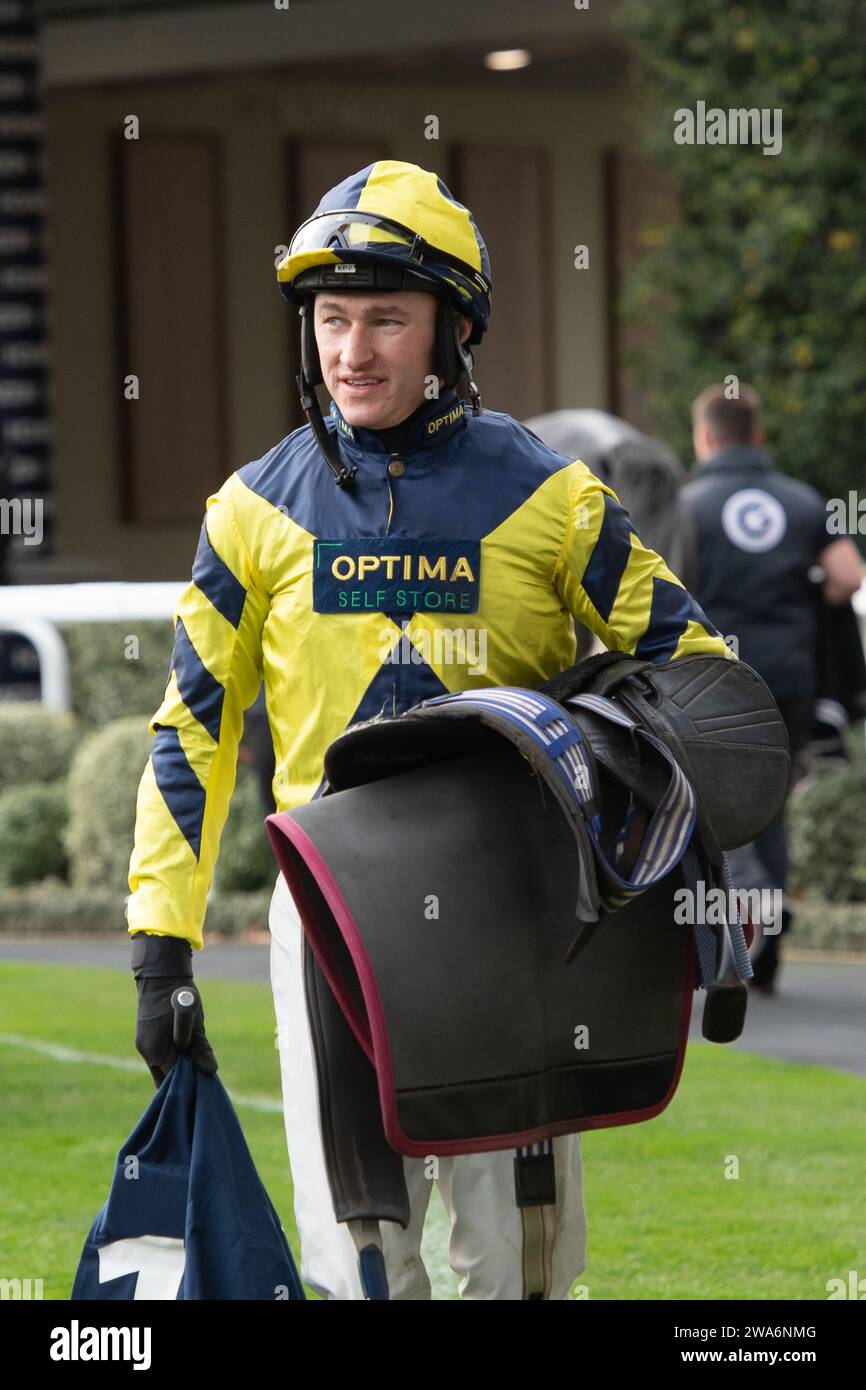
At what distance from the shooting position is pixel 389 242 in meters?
3.45

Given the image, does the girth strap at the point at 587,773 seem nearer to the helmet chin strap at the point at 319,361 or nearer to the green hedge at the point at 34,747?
the helmet chin strap at the point at 319,361

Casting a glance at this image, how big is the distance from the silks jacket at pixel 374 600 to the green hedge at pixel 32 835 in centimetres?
763

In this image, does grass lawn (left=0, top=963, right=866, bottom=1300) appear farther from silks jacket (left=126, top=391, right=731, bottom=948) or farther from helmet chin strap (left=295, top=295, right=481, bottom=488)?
helmet chin strap (left=295, top=295, right=481, bottom=488)

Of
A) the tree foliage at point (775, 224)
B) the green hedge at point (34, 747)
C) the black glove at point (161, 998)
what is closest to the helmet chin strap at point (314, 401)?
the black glove at point (161, 998)

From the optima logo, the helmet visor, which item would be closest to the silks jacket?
the optima logo

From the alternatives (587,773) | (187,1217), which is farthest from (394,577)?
(187,1217)

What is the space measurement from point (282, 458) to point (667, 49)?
424 inches

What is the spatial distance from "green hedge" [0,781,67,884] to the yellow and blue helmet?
784 centimetres

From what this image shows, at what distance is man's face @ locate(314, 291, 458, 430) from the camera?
3.49 meters

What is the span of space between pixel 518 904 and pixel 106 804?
25.2 ft

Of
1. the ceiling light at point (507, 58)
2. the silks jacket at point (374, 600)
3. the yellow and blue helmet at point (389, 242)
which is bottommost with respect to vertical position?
the silks jacket at point (374, 600)

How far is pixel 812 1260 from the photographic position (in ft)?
16.6

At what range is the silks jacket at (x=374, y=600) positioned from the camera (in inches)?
137
